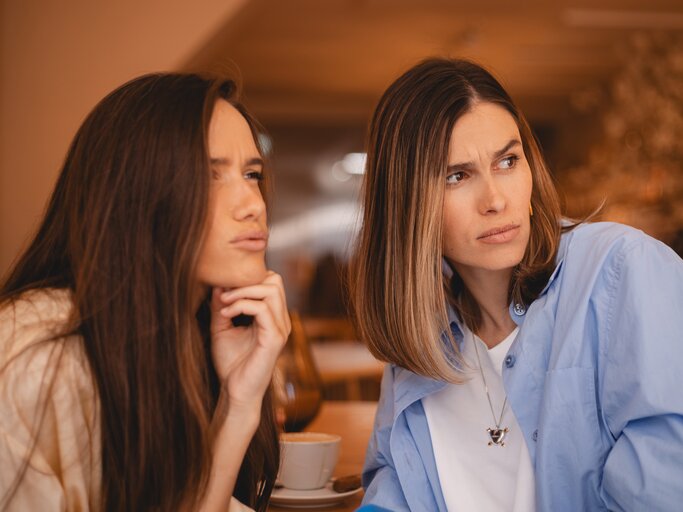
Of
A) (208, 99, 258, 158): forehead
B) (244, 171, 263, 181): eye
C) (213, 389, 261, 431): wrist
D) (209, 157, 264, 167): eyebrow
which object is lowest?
(213, 389, 261, 431): wrist

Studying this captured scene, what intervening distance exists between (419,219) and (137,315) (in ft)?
1.95

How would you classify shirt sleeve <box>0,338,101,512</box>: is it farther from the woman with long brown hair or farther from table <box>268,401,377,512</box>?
table <box>268,401,377,512</box>

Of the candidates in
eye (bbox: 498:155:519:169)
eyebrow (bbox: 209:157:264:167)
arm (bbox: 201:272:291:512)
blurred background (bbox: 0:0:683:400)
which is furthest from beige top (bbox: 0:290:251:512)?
eye (bbox: 498:155:519:169)

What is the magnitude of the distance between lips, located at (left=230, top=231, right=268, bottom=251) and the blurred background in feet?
1.08

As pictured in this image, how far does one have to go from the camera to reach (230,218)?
3.64 feet

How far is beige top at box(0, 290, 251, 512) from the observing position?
923mm

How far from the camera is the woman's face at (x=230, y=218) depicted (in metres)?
1.10

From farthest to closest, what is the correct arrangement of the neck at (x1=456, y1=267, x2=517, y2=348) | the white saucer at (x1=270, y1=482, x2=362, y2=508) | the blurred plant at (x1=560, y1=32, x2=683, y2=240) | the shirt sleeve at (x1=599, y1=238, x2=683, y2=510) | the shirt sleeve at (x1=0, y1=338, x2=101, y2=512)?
the blurred plant at (x1=560, y1=32, x2=683, y2=240) → the neck at (x1=456, y1=267, x2=517, y2=348) → the white saucer at (x1=270, y1=482, x2=362, y2=508) → the shirt sleeve at (x1=599, y1=238, x2=683, y2=510) → the shirt sleeve at (x1=0, y1=338, x2=101, y2=512)

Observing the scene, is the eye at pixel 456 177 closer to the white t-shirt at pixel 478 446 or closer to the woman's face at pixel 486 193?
the woman's face at pixel 486 193

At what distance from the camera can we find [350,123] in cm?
965

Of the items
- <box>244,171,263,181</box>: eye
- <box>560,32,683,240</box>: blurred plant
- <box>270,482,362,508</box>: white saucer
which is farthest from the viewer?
<box>560,32,683,240</box>: blurred plant

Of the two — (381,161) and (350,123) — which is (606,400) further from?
(350,123)

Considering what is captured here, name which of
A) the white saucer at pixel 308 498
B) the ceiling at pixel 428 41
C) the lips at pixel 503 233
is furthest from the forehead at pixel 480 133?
the ceiling at pixel 428 41

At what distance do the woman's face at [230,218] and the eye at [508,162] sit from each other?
0.48 metres
